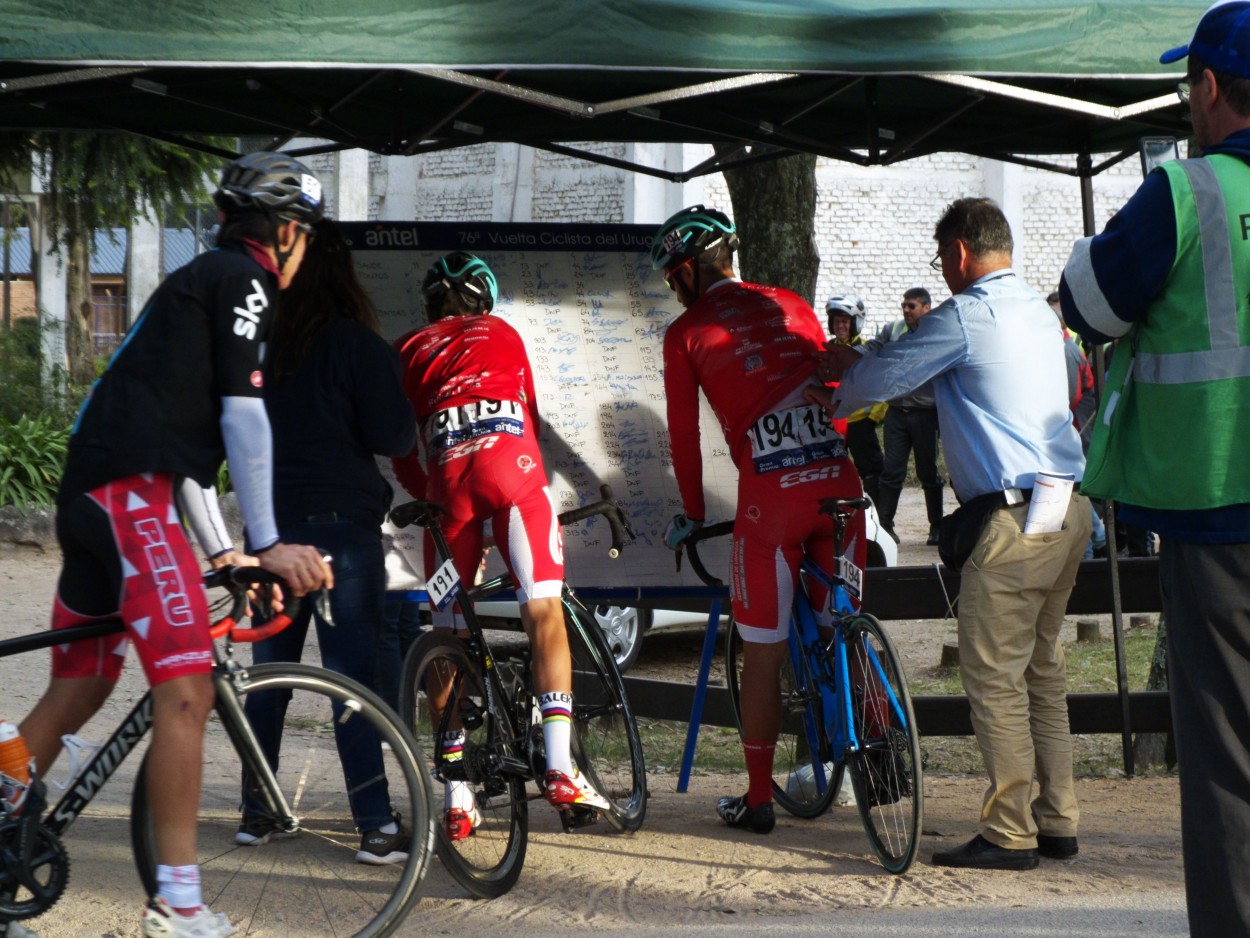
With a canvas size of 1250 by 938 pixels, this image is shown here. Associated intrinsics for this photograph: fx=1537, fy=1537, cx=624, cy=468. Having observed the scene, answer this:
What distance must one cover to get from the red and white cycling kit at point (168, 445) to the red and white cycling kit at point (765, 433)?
206 cm

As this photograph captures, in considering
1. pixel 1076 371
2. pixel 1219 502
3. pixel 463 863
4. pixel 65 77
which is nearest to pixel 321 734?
pixel 463 863

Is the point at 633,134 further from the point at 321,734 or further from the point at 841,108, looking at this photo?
the point at 321,734

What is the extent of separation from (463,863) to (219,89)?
3242 millimetres

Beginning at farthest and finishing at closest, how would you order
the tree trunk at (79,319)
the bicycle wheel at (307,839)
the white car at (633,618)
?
the tree trunk at (79,319), the white car at (633,618), the bicycle wheel at (307,839)

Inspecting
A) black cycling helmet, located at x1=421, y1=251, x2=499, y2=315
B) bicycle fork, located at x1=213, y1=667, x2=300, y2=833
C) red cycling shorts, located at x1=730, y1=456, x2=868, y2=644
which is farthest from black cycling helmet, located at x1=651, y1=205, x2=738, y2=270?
bicycle fork, located at x1=213, y1=667, x2=300, y2=833

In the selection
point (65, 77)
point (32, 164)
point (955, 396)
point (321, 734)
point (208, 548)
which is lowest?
point (321, 734)

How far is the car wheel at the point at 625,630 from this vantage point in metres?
8.92

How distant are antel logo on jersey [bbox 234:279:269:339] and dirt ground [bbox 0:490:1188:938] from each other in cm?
119

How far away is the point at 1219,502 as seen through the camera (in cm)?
331

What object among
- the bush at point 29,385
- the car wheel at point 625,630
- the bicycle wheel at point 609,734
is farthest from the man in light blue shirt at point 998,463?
the bush at point 29,385

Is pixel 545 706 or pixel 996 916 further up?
pixel 545 706

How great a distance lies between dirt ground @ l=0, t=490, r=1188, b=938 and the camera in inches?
171

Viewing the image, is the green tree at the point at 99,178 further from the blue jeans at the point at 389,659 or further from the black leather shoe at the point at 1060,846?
the black leather shoe at the point at 1060,846

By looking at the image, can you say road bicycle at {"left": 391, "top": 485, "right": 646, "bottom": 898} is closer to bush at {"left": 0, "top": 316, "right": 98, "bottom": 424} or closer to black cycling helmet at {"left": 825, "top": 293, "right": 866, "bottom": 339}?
black cycling helmet at {"left": 825, "top": 293, "right": 866, "bottom": 339}
